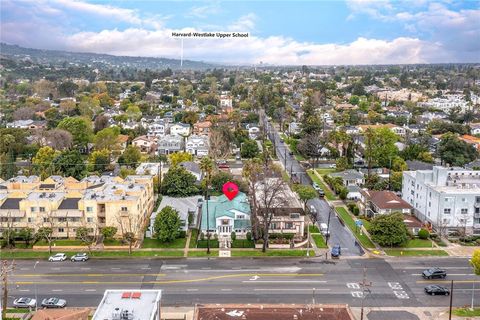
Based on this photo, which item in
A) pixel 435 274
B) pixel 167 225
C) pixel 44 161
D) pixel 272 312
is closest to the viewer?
pixel 272 312

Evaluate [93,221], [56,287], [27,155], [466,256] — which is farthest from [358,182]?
[27,155]

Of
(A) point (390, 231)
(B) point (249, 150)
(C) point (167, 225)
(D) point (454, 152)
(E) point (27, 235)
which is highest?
(D) point (454, 152)

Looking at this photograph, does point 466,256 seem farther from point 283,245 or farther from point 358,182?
point 358,182

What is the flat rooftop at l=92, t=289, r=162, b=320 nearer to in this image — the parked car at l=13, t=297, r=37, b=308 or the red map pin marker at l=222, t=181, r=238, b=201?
the parked car at l=13, t=297, r=37, b=308

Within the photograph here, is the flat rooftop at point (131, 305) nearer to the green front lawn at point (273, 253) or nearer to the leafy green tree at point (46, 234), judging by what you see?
the green front lawn at point (273, 253)

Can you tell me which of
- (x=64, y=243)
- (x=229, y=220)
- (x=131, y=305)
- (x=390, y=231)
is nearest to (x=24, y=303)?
(x=131, y=305)

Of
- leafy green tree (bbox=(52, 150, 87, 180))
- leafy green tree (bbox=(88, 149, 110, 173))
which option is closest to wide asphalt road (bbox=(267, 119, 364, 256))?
leafy green tree (bbox=(88, 149, 110, 173))

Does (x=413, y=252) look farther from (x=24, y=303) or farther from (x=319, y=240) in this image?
(x=24, y=303)

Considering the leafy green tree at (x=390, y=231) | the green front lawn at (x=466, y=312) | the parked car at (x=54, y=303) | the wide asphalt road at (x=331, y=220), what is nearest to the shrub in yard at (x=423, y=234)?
the leafy green tree at (x=390, y=231)
